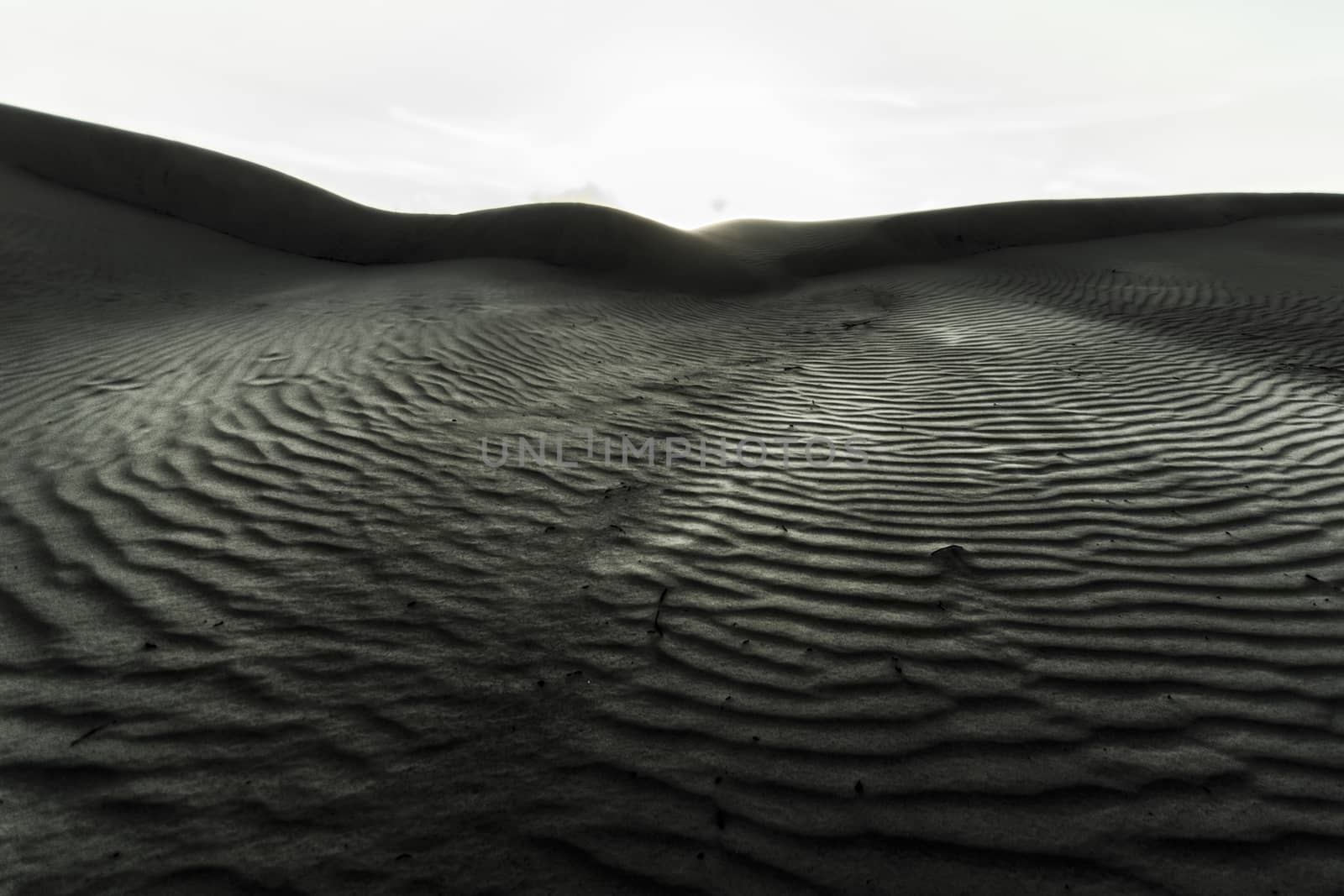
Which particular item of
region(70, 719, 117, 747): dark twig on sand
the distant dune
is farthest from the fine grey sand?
the distant dune

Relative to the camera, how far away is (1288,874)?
5.81 feet

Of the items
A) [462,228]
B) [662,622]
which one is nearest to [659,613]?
[662,622]

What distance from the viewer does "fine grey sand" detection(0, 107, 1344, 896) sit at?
74.1 inches

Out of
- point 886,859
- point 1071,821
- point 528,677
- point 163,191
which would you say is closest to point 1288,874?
point 1071,821

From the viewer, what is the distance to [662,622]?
9.40ft

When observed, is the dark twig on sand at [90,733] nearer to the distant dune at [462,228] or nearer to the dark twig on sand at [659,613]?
the dark twig on sand at [659,613]

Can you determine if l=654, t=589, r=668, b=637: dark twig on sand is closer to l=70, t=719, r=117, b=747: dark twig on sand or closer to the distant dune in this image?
l=70, t=719, r=117, b=747: dark twig on sand

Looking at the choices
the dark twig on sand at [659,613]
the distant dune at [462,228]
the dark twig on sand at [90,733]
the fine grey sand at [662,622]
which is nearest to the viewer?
the fine grey sand at [662,622]

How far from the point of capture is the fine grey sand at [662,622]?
1883mm

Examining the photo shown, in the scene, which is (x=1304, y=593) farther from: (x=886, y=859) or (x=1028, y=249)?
(x=1028, y=249)

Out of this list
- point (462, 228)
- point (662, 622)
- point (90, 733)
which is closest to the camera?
point (90, 733)

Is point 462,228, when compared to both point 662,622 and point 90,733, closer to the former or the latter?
point 662,622

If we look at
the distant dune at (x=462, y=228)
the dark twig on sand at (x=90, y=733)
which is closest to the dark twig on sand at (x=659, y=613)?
the dark twig on sand at (x=90, y=733)

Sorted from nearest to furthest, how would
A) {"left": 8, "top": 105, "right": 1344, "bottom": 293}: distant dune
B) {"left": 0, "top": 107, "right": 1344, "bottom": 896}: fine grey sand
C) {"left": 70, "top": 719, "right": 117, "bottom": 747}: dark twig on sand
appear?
1. {"left": 0, "top": 107, "right": 1344, "bottom": 896}: fine grey sand
2. {"left": 70, "top": 719, "right": 117, "bottom": 747}: dark twig on sand
3. {"left": 8, "top": 105, "right": 1344, "bottom": 293}: distant dune
